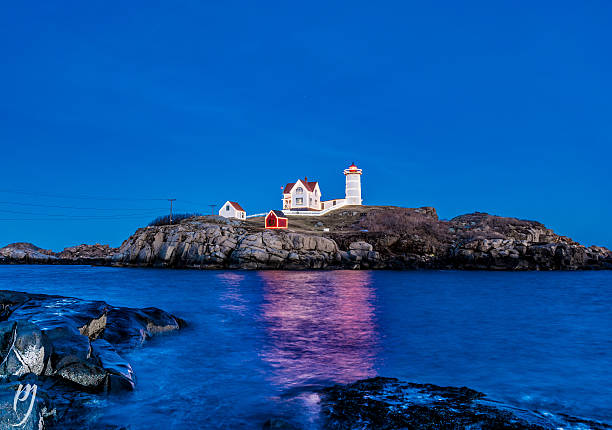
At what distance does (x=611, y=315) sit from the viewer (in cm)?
2455

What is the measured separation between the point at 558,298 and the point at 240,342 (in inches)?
1085

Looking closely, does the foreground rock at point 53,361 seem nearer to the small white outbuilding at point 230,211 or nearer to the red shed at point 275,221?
the red shed at point 275,221

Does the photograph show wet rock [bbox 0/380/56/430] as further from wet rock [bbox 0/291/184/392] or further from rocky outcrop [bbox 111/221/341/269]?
rocky outcrop [bbox 111/221/341/269]

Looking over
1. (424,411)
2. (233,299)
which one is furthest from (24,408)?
(233,299)

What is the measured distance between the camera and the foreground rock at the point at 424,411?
273 inches

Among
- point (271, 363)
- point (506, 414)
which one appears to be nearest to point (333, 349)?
point (271, 363)

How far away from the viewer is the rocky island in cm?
5747

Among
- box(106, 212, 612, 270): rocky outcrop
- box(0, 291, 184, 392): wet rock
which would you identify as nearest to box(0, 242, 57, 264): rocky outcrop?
box(106, 212, 612, 270): rocky outcrop

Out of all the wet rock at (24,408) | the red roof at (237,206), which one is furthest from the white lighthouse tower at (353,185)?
the wet rock at (24,408)

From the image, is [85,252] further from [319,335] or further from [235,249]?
[319,335]

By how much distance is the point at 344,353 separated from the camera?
13.5m

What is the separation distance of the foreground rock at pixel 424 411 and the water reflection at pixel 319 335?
196cm

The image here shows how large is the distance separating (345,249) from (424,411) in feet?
180

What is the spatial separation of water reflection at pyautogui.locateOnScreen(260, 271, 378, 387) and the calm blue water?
6 cm
